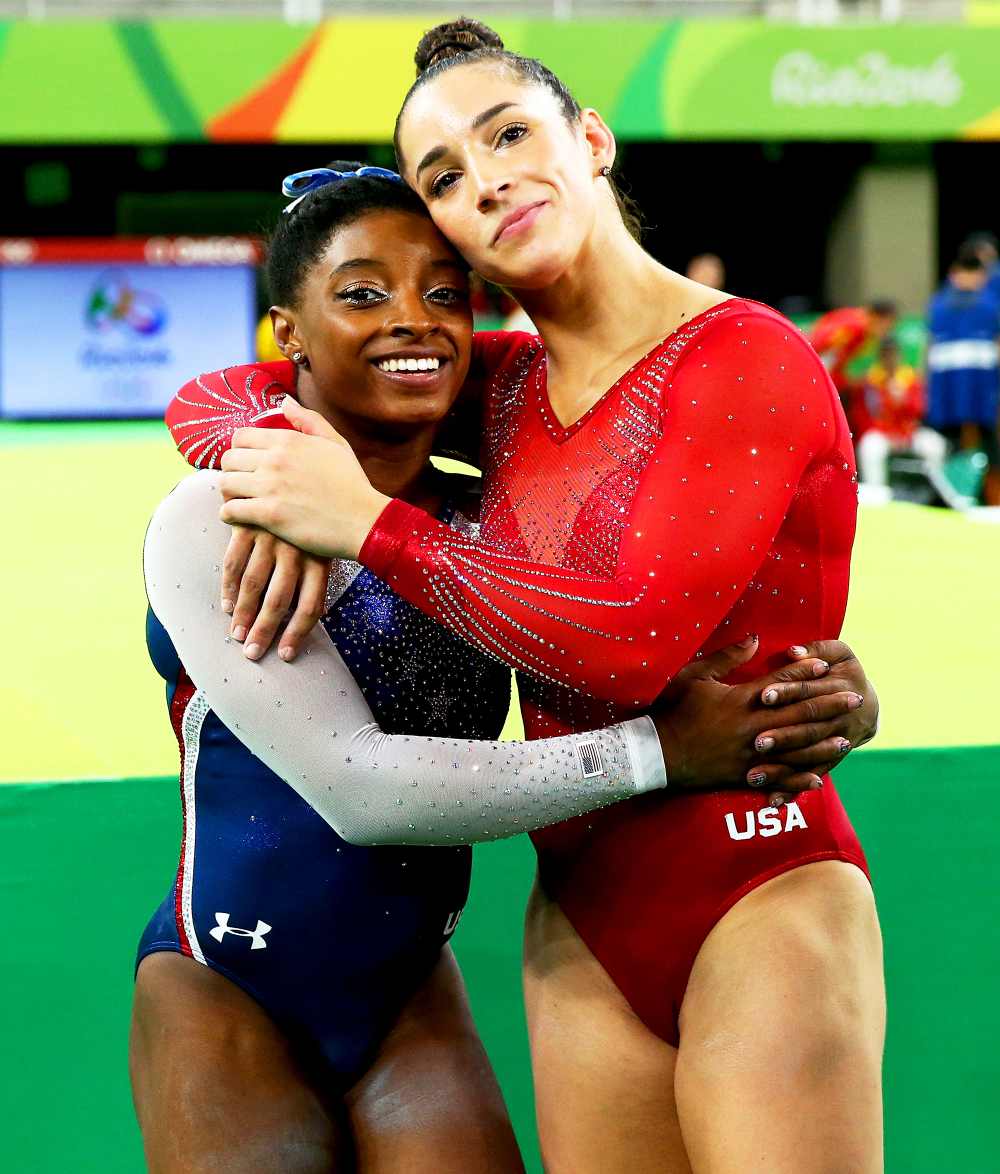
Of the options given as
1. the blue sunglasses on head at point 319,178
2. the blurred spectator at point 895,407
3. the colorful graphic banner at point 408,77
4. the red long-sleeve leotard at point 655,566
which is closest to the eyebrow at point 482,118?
the blue sunglasses on head at point 319,178

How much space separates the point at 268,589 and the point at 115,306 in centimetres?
1031

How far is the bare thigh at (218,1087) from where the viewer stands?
167 cm

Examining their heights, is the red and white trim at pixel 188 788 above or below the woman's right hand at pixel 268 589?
below

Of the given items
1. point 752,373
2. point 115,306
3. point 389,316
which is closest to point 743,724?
point 752,373

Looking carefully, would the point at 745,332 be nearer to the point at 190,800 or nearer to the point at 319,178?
the point at 319,178

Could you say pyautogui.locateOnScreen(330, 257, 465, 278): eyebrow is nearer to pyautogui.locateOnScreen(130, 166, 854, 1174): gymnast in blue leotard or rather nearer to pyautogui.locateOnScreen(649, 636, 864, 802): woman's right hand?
pyautogui.locateOnScreen(130, 166, 854, 1174): gymnast in blue leotard

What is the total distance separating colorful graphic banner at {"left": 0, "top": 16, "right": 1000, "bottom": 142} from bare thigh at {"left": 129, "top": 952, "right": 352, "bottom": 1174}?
38.9ft

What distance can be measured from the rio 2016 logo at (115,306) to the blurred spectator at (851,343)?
16.0 ft

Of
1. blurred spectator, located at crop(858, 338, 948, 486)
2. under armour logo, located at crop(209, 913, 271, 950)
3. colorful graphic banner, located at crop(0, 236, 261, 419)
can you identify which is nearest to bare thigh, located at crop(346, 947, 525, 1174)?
under armour logo, located at crop(209, 913, 271, 950)

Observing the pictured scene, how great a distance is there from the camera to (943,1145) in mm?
2340

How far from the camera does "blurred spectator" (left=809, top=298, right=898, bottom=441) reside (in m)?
8.84

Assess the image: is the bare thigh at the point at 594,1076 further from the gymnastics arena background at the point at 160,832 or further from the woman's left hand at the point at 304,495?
the woman's left hand at the point at 304,495

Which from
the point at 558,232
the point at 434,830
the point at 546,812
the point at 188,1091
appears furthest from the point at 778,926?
the point at 558,232

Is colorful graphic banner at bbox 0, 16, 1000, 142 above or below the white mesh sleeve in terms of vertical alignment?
below
